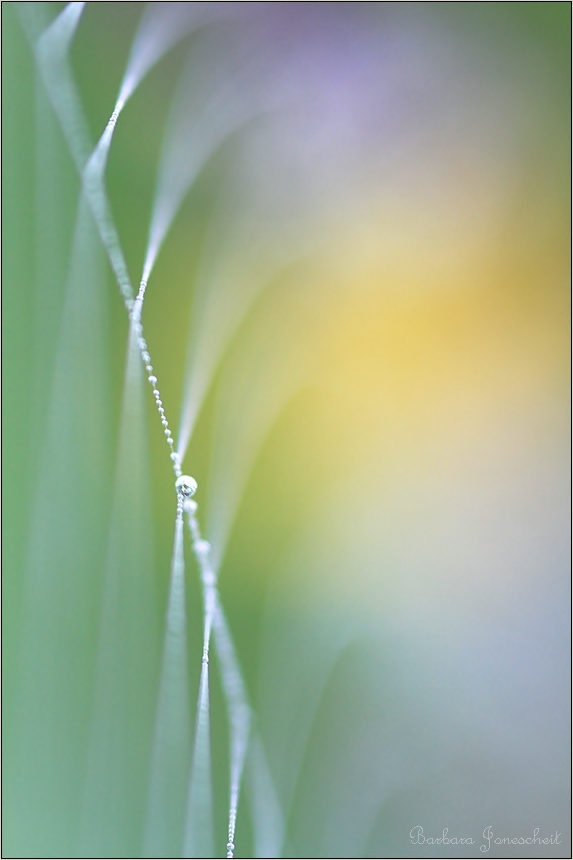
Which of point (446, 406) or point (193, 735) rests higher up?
point (446, 406)

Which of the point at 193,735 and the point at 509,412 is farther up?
the point at 509,412

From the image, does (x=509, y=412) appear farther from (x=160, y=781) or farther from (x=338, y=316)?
(x=160, y=781)

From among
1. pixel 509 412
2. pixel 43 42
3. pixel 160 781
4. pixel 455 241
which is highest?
pixel 43 42

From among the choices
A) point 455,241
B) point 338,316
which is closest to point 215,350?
point 338,316

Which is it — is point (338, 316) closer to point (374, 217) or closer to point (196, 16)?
point (374, 217)

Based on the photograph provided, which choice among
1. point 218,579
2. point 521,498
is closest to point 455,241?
point 521,498

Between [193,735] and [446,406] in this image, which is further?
[446,406]
